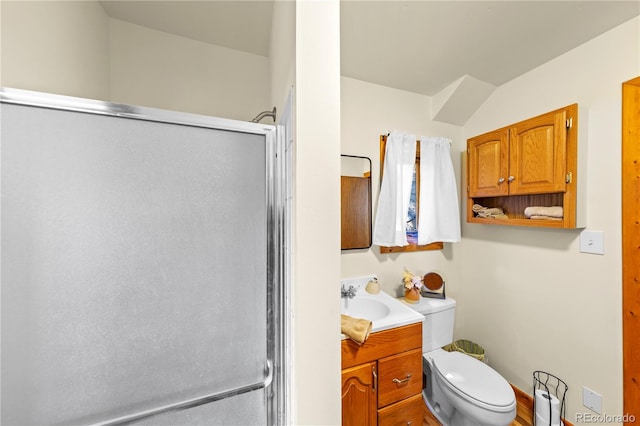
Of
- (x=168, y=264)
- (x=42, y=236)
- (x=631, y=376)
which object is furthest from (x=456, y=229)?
(x=42, y=236)

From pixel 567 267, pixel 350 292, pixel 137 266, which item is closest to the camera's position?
pixel 137 266

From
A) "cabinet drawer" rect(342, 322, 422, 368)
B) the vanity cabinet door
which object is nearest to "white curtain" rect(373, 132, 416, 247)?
"cabinet drawer" rect(342, 322, 422, 368)

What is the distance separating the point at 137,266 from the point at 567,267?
2.19 meters

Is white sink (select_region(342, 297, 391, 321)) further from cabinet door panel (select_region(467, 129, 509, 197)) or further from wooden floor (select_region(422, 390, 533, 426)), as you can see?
cabinet door panel (select_region(467, 129, 509, 197))

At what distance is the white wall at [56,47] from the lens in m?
0.70

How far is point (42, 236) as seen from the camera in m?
0.59

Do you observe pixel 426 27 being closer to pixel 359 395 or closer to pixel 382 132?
pixel 382 132

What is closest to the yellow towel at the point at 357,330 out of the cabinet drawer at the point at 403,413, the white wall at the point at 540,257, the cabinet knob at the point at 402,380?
the cabinet knob at the point at 402,380

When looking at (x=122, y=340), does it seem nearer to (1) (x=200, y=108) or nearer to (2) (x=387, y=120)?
(1) (x=200, y=108)

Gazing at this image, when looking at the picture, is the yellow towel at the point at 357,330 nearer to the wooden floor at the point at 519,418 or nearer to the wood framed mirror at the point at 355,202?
the wood framed mirror at the point at 355,202

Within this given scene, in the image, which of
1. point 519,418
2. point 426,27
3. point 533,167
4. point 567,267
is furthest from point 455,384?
point 426,27

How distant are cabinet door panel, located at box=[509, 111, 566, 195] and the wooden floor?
4.83 ft

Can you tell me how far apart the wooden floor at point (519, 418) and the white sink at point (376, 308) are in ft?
2.62

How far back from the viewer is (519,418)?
1614 millimetres
